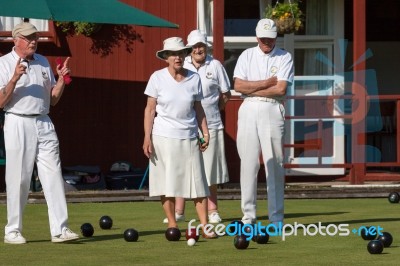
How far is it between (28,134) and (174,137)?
4.38ft

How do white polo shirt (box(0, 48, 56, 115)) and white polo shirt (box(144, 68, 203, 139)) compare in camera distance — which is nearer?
white polo shirt (box(0, 48, 56, 115))

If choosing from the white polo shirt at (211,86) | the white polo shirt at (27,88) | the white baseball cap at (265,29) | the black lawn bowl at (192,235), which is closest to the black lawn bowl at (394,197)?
the white polo shirt at (211,86)

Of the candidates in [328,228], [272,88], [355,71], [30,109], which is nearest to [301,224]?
[328,228]

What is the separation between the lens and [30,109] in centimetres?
1091

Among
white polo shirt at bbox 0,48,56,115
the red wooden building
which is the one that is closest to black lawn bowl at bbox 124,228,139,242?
white polo shirt at bbox 0,48,56,115

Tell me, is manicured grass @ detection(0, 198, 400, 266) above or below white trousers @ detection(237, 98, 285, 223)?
below

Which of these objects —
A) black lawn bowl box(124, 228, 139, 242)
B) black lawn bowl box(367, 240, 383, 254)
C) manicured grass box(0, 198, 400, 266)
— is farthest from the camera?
black lawn bowl box(124, 228, 139, 242)

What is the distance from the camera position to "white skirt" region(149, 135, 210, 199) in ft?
37.7

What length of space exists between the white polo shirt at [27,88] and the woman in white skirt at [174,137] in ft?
3.41

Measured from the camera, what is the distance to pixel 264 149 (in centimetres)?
1211

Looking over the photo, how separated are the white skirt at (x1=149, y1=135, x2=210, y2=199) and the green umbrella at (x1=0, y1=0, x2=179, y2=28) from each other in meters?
3.69

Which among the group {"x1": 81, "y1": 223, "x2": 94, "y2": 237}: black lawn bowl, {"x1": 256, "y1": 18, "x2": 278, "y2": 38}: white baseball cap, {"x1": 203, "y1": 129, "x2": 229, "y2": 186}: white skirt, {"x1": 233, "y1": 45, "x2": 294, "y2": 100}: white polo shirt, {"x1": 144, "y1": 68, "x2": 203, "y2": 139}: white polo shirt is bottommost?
{"x1": 81, "y1": 223, "x2": 94, "y2": 237}: black lawn bowl

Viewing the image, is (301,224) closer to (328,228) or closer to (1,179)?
(328,228)

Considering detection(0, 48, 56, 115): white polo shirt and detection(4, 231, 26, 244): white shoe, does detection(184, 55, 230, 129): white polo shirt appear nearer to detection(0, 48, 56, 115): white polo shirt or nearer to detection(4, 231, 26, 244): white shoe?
detection(0, 48, 56, 115): white polo shirt
